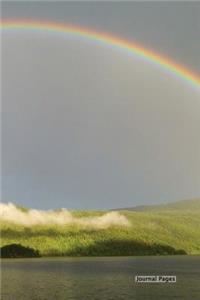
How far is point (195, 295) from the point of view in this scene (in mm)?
86438

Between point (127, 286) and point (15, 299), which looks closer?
point (15, 299)

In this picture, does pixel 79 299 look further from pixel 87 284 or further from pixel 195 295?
pixel 87 284

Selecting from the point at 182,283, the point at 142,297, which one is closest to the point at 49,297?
the point at 142,297

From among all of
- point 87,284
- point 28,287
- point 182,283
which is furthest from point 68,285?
point 182,283

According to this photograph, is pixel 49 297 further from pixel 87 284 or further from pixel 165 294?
pixel 87 284

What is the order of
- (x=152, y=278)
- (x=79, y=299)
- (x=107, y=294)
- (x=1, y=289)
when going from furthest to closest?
(x=152, y=278) → (x=1, y=289) → (x=107, y=294) → (x=79, y=299)

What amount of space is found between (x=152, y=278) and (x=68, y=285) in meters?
39.5

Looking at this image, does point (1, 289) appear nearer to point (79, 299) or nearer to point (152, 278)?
point (79, 299)

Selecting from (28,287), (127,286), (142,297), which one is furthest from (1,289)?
(142,297)

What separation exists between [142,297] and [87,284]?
30.1m

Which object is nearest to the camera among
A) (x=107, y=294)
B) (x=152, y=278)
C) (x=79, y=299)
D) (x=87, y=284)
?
(x=79, y=299)

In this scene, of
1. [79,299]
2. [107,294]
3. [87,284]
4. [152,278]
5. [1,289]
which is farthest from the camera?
[152,278]

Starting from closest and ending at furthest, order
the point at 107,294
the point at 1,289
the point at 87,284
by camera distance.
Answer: the point at 107,294 < the point at 1,289 < the point at 87,284

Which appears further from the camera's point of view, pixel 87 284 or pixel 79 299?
pixel 87 284
